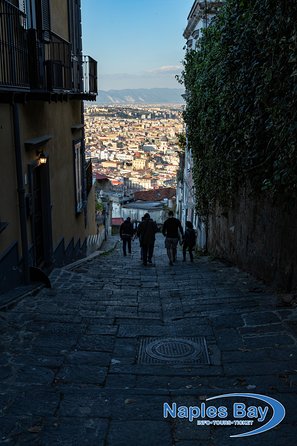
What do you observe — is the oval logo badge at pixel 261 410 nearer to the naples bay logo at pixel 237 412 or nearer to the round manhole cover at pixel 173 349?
the naples bay logo at pixel 237 412

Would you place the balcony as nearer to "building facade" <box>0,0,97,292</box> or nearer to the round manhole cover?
"building facade" <box>0,0,97,292</box>

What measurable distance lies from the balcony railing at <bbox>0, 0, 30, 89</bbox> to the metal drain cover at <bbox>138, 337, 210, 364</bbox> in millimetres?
4052

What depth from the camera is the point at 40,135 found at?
359 inches

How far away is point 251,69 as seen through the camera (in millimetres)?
7539

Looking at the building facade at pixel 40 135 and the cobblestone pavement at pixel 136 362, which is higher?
the building facade at pixel 40 135

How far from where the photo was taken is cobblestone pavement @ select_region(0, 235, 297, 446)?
365 cm

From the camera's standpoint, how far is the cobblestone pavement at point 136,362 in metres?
3.65

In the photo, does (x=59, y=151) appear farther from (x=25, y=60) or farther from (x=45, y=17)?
(x=25, y=60)

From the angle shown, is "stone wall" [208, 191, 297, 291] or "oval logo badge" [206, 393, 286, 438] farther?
"stone wall" [208, 191, 297, 291]

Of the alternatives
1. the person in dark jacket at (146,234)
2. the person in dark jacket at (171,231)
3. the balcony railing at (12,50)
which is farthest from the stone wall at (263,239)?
the balcony railing at (12,50)

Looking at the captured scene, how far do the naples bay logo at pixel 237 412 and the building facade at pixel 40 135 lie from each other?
3868 millimetres

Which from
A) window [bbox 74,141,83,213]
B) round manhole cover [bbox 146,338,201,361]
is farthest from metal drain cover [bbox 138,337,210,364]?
window [bbox 74,141,83,213]

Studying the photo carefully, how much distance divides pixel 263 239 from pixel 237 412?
5294 mm

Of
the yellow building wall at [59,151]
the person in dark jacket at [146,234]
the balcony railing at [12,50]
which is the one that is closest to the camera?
the balcony railing at [12,50]
